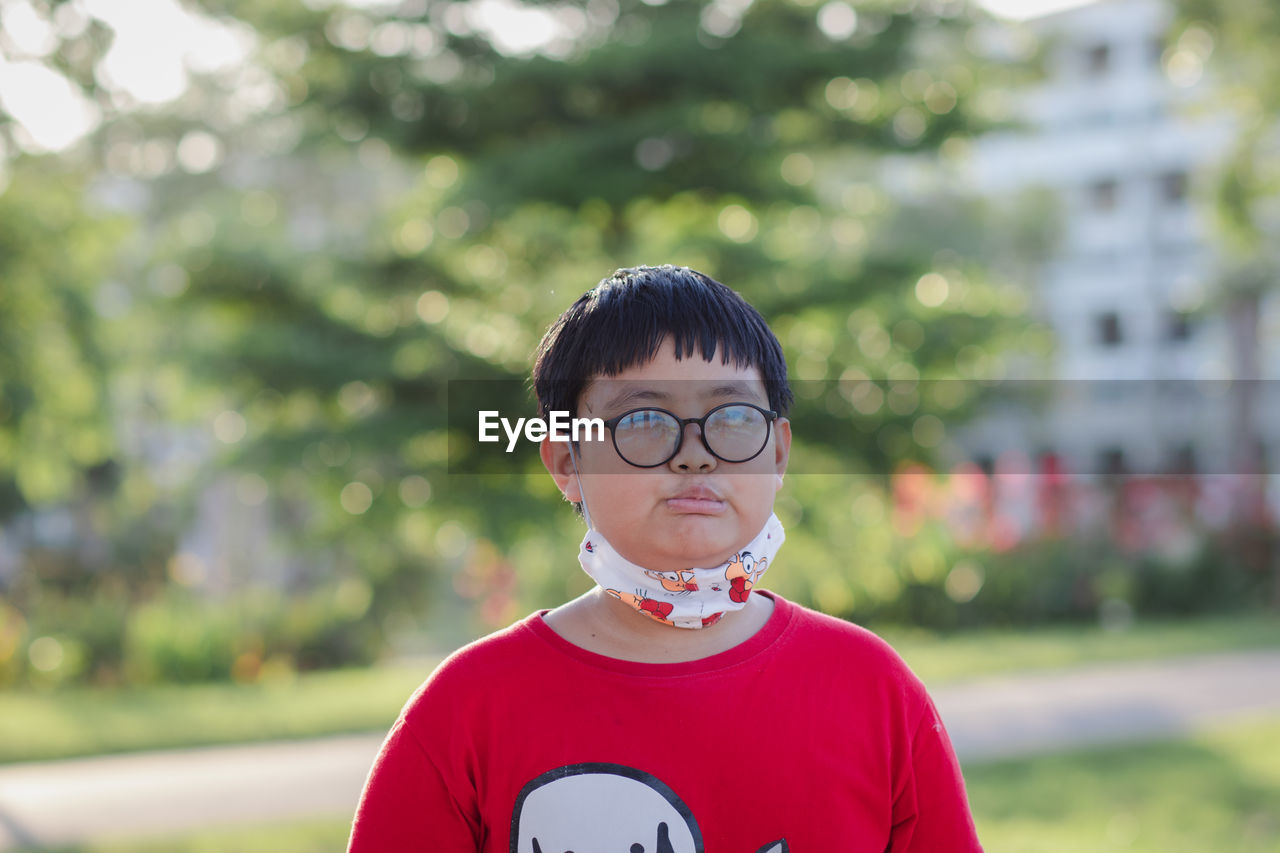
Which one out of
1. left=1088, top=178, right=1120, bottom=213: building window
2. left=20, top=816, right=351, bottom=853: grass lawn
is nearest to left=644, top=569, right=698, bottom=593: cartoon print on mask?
left=20, top=816, right=351, bottom=853: grass lawn

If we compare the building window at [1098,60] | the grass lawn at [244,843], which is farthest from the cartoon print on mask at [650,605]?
the building window at [1098,60]

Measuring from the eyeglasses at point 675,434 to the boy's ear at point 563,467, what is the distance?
148mm

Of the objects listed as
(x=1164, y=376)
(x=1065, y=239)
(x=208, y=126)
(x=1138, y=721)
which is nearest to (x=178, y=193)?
(x=208, y=126)

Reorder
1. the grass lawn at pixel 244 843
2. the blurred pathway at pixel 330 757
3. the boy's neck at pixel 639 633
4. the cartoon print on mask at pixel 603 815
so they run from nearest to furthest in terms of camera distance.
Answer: the cartoon print on mask at pixel 603 815
the boy's neck at pixel 639 633
the grass lawn at pixel 244 843
the blurred pathway at pixel 330 757

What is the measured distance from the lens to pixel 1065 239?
33812 mm

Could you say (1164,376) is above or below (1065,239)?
below

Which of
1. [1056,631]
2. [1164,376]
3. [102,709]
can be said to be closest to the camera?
[102,709]

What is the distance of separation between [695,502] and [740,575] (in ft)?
0.40

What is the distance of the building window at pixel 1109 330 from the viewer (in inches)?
1535

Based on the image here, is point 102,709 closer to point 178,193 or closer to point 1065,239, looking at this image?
point 178,193

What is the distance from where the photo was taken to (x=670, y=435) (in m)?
1.61

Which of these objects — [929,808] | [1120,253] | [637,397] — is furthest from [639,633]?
[1120,253]

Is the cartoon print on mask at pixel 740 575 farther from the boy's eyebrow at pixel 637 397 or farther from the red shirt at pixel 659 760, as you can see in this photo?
the boy's eyebrow at pixel 637 397

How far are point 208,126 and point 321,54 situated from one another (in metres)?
13.2
